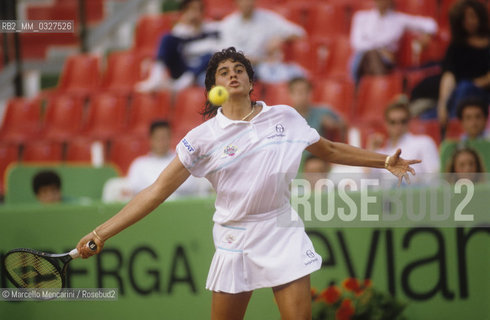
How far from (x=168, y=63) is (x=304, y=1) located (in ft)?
8.25

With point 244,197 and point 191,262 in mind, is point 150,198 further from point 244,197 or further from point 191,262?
point 191,262

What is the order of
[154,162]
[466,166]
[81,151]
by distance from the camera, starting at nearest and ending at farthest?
[466,166]
[154,162]
[81,151]

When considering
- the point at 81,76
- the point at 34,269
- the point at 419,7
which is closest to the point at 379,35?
the point at 419,7

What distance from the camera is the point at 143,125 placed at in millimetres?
9062

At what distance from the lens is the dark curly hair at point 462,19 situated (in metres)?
7.48

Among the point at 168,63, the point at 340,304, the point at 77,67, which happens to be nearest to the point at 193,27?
the point at 168,63

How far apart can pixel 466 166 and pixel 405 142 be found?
2.72ft

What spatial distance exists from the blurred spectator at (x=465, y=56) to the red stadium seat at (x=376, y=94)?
0.69 m

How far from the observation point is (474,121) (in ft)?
22.0

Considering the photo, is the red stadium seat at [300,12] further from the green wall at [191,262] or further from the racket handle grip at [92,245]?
the racket handle grip at [92,245]

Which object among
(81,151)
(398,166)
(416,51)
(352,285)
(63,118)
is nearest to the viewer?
(398,166)

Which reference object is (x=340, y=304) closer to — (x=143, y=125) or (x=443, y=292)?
(x=443, y=292)

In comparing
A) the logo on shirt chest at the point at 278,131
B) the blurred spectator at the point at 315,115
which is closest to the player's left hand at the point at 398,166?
the logo on shirt chest at the point at 278,131

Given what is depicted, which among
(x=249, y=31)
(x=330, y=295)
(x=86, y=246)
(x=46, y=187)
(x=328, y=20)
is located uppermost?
(x=328, y=20)
